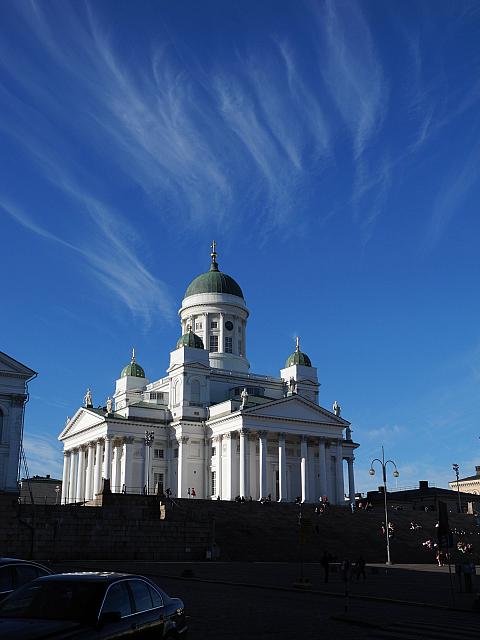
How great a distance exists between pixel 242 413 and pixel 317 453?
1165cm

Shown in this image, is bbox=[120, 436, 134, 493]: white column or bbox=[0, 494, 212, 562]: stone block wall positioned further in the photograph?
bbox=[120, 436, 134, 493]: white column

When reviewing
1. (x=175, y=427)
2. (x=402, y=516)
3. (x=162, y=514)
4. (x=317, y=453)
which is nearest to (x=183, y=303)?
(x=175, y=427)

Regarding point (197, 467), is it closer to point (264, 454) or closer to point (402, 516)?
point (264, 454)

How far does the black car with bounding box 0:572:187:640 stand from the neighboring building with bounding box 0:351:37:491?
4884 centimetres

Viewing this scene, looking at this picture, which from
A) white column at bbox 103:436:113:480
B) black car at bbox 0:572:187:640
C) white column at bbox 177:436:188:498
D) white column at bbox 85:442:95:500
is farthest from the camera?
white column at bbox 85:442:95:500

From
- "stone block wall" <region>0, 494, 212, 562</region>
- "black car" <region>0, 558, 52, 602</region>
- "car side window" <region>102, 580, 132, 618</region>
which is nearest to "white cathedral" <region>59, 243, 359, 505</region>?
"stone block wall" <region>0, 494, 212, 562</region>

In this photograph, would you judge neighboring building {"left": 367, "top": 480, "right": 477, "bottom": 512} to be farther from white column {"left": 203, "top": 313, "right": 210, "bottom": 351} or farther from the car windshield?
the car windshield

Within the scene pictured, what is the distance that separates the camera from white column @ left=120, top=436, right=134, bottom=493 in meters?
75.2

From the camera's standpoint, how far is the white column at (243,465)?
234ft

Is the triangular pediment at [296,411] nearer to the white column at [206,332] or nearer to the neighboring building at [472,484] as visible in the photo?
the white column at [206,332]

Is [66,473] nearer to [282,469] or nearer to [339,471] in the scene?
[282,469]

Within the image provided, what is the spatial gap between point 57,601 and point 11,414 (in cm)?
5078

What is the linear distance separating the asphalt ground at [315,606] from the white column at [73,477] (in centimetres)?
4814

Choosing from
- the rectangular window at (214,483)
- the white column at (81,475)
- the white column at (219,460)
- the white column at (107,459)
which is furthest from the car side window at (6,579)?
the white column at (81,475)
